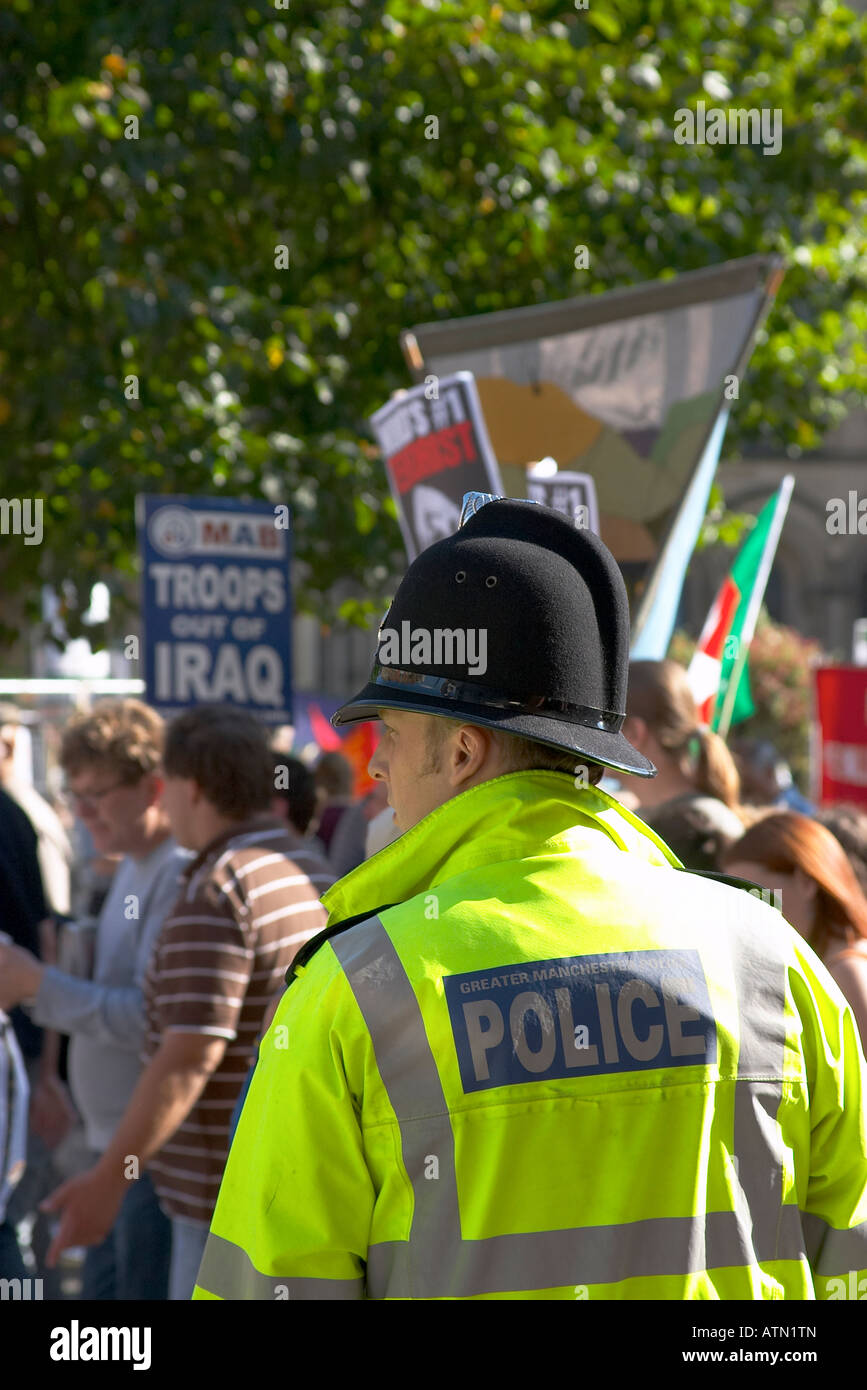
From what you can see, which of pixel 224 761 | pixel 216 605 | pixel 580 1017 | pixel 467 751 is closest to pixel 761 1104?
pixel 580 1017

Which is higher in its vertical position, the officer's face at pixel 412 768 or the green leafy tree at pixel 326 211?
the green leafy tree at pixel 326 211

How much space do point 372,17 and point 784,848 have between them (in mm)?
6977

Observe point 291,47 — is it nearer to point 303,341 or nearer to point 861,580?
point 303,341

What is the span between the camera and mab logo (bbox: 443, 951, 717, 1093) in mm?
1502

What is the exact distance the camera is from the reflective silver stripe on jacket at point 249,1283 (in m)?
1.47

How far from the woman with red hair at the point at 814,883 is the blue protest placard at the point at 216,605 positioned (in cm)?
225

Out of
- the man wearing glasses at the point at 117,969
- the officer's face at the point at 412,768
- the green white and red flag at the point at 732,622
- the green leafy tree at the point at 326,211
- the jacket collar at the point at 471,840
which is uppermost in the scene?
the green leafy tree at the point at 326,211

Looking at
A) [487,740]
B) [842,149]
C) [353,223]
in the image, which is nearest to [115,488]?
[353,223]

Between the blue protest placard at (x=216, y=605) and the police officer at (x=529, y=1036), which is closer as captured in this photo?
the police officer at (x=529, y=1036)

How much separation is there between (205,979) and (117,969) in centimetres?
79

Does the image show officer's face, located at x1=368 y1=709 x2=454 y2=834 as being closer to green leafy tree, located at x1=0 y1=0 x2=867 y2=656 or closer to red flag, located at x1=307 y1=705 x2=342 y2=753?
green leafy tree, located at x1=0 y1=0 x2=867 y2=656

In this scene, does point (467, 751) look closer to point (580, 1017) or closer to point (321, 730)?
point (580, 1017)

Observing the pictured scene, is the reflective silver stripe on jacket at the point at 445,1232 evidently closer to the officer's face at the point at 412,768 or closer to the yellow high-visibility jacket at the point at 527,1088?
the yellow high-visibility jacket at the point at 527,1088

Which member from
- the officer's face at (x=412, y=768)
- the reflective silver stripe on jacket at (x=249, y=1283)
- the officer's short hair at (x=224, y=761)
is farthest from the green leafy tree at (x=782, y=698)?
the reflective silver stripe on jacket at (x=249, y=1283)
